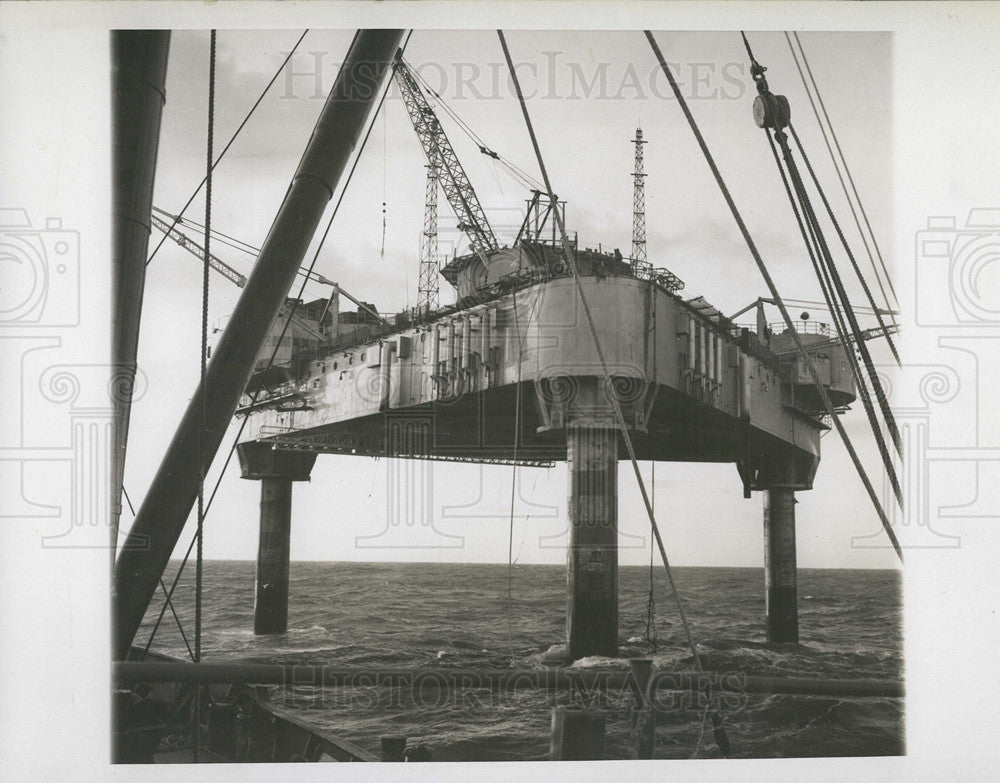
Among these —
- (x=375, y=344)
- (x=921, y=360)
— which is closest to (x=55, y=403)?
(x=921, y=360)

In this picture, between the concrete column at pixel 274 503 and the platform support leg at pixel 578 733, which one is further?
the concrete column at pixel 274 503

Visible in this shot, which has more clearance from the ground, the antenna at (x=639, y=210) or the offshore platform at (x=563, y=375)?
the antenna at (x=639, y=210)

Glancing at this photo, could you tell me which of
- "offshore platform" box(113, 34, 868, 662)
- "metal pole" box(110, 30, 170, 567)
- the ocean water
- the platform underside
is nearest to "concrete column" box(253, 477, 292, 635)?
the ocean water

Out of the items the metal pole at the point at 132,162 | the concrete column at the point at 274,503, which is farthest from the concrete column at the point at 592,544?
the concrete column at the point at 274,503

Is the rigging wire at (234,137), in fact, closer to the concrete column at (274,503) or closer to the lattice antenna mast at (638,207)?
the lattice antenna mast at (638,207)

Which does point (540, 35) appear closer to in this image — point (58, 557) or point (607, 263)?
point (58, 557)

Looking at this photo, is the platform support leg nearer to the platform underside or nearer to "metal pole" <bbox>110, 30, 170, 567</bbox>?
"metal pole" <bbox>110, 30, 170, 567</bbox>

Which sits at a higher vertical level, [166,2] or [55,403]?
[166,2]
